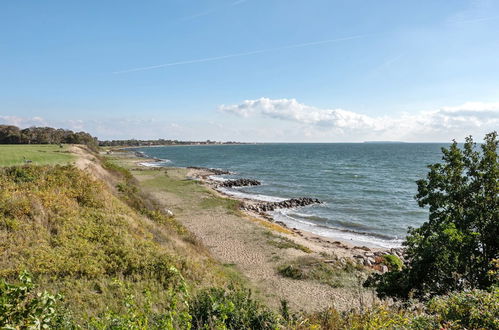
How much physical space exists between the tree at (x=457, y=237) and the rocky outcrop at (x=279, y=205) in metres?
25.3

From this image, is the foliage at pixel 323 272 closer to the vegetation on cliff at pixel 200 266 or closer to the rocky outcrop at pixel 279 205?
Result: the vegetation on cliff at pixel 200 266

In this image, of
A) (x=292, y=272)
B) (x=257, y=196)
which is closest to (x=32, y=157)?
(x=292, y=272)

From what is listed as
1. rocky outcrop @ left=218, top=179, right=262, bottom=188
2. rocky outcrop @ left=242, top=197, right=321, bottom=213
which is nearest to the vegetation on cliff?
rocky outcrop @ left=242, top=197, right=321, bottom=213

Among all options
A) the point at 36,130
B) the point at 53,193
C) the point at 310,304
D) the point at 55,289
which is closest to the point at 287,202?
the point at 310,304

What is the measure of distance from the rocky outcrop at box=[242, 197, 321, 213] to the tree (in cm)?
2529

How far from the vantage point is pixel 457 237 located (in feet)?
30.2

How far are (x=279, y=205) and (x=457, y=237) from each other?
1155 inches

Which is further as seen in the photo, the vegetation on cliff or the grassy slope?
the grassy slope

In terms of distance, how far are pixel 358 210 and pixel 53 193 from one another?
3203 cm

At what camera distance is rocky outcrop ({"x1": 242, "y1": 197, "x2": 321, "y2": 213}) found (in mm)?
36125

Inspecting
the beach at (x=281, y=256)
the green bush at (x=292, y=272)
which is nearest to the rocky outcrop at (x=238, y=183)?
the beach at (x=281, y=256)

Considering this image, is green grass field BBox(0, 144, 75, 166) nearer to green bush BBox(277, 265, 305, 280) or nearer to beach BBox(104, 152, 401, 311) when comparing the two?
beach BBox(104, 152, 401, 311)

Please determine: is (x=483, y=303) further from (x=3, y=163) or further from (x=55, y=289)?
(x=3, y=163)

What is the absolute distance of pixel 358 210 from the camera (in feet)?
118
